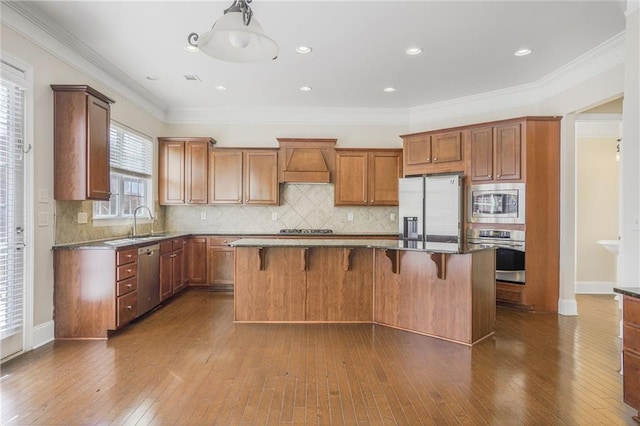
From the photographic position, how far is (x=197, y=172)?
19.9 ft

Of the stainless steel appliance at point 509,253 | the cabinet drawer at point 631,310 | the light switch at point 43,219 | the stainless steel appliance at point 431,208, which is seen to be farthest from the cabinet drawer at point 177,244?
the cabinet drawer at point 631,310

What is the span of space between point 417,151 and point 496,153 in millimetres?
1210

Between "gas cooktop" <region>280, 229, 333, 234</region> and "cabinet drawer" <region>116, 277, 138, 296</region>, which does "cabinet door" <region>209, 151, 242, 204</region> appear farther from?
"cabinet drawer" <region>116, 277, 138, 296</region>

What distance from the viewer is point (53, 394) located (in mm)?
2494

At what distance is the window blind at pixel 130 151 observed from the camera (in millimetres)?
4883

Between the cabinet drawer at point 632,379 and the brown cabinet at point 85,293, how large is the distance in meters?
4.26

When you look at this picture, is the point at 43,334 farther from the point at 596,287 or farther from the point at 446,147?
the point at 596,287

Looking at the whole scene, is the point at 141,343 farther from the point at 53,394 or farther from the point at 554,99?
the point at 554,99

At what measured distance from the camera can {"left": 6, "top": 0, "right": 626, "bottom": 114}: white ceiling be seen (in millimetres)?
3160

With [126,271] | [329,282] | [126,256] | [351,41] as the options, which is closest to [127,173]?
[126,256]

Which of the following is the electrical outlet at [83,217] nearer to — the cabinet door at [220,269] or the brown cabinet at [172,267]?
the brown cabinet at [172,267]

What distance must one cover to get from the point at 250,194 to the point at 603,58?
16.5 ft

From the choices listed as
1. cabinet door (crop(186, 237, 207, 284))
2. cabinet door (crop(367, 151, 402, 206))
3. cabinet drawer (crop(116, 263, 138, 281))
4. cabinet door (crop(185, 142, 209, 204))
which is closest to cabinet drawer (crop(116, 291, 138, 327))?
cabinet drawer (crop(116, 263, 138, 281))

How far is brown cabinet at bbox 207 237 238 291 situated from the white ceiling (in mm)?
2363
